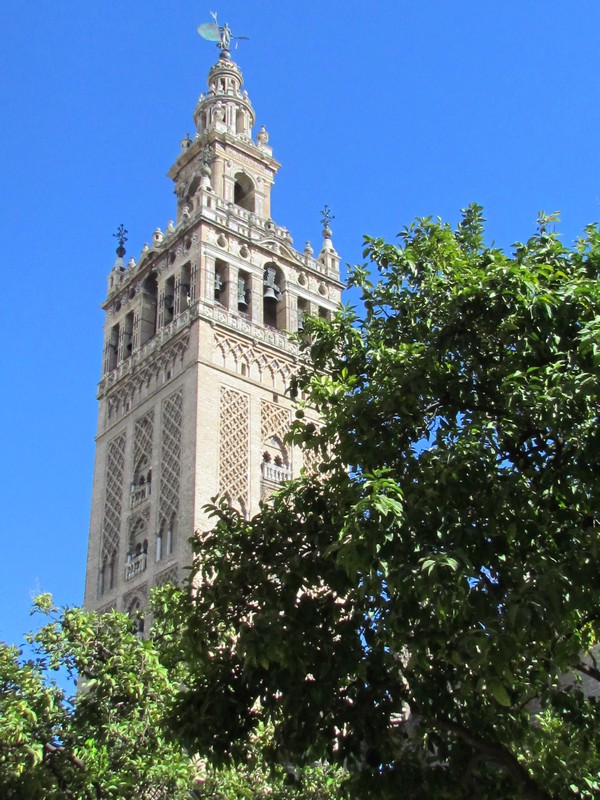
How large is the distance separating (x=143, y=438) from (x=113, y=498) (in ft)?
7.77

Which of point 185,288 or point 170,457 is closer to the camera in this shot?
point 170,457

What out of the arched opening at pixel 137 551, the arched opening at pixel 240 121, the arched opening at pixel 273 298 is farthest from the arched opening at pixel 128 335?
the arched opening at pixel 240 121

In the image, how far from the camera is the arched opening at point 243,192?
133ft

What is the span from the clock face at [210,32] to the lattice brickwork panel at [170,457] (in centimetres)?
2148

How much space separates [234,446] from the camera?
103 feet

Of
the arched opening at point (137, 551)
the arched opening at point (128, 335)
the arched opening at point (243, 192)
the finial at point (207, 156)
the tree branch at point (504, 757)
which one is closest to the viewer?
the tree branch at point (504, 757)

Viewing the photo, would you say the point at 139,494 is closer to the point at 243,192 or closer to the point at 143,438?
the point at 143,438

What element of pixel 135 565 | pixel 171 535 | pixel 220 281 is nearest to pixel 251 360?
pixel 220 281

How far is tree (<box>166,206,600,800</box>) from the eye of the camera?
8.73 m

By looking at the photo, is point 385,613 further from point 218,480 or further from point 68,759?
point 218,480

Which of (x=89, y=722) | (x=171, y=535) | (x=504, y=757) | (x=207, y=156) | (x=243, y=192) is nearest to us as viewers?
(x=504, y=757)

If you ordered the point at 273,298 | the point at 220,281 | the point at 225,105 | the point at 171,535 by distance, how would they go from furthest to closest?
1. the point at 225,105
2. the point at 273,298
3. the point at 220,281
4. the point at 171,535

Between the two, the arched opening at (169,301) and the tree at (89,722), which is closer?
the tree at (89,722)

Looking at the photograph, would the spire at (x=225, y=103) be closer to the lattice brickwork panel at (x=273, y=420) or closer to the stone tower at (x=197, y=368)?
the stone tower at (x=197, y=368)
